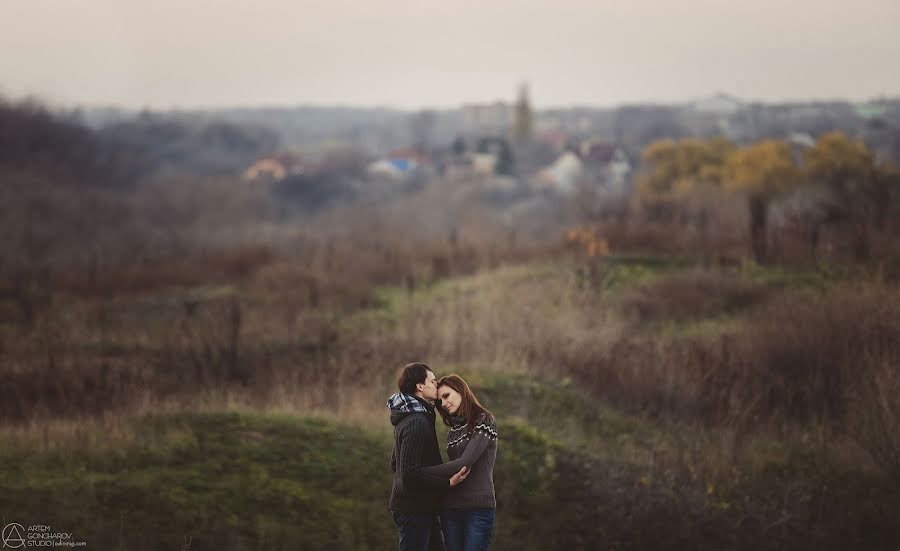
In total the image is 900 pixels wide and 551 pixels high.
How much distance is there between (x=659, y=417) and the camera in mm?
12500

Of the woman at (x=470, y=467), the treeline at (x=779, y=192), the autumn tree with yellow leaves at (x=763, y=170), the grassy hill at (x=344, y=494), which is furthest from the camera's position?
the autumn tree with yellow leaves at (x=763, y=170)

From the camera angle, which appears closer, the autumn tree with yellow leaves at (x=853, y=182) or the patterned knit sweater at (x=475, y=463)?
the patterned knit sweater at (x=475, y=463)

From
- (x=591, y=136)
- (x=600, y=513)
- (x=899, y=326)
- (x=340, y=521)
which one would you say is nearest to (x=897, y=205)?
(x=899, y=326)

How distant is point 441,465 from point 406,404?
13.8 inches

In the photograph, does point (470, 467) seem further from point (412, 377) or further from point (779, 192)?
point (779, 192)

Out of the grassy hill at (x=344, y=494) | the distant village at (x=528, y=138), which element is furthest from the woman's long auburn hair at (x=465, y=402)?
the distant village at (x=528, y=138)

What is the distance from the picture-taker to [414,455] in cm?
525

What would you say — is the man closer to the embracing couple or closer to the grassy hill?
the embracing couple

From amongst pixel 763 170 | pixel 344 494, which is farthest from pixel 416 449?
pixel 763 170

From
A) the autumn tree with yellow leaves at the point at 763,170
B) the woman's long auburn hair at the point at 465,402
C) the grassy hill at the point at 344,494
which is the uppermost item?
the woman's long auburn hair at the point at 465,402

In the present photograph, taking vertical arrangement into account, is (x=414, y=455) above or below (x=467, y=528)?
above

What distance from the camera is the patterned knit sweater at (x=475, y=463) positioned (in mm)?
5305

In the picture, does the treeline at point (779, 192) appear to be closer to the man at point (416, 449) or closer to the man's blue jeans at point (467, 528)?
the man's blue jeans at point (467, 528)

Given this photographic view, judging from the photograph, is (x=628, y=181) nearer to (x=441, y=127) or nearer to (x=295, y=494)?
(x=441, y=127)
